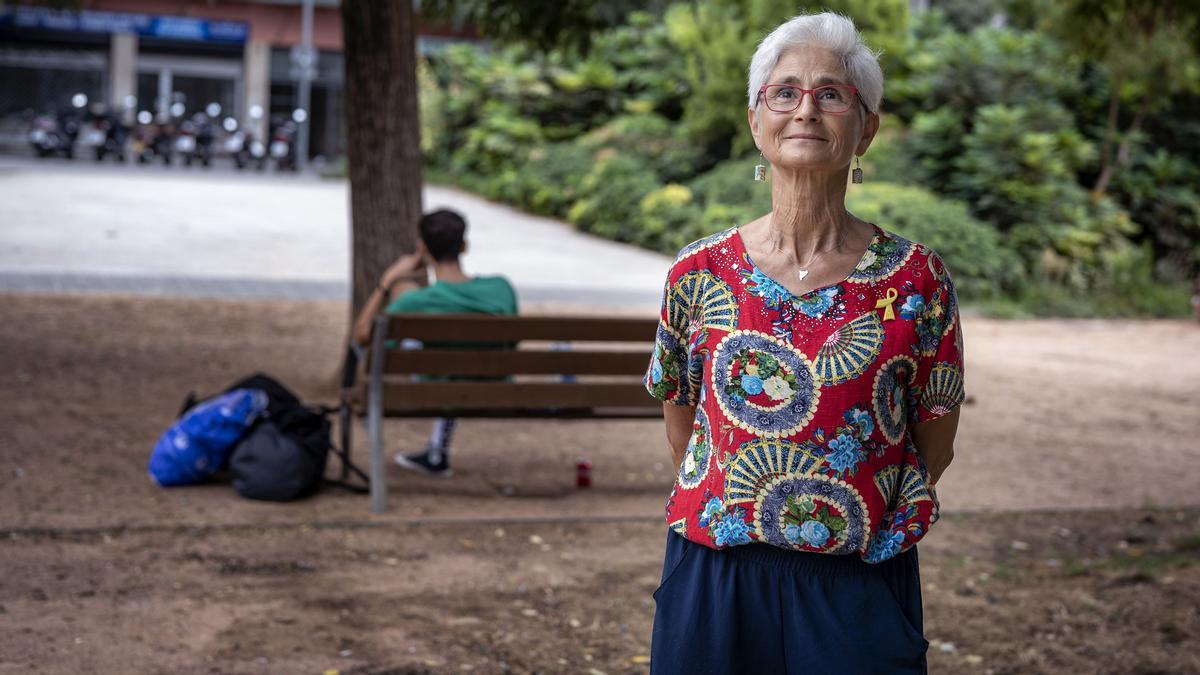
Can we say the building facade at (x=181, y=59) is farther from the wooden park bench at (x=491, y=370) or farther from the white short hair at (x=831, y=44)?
the white short hair at (x=831, y=44)

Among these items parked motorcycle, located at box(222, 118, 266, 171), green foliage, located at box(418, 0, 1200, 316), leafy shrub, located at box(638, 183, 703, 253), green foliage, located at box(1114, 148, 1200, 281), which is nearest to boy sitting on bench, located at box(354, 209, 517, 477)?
green foliage, located at box(418, 0, 1200, 316)

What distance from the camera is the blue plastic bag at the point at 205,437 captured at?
6191 millimetres

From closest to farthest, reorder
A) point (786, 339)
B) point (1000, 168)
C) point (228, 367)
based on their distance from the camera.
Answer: point (786, 339), point (228, 367), point (1000, 168)

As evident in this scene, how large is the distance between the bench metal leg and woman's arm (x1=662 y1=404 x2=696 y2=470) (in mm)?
3433

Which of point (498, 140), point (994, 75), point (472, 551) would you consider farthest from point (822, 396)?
point (498, 140)

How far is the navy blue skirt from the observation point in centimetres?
246

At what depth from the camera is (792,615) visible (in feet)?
8.12

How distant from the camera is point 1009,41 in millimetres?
20562

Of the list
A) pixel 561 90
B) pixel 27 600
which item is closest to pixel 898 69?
pixel 561 90

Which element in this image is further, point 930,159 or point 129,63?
point 129,63

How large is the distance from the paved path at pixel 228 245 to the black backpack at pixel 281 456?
7287 mm

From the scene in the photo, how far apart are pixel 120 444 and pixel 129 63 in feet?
117

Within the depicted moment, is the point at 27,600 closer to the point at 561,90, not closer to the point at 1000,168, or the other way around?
the point at 1000,168

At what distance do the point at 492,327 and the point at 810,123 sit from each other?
3.96 meters
